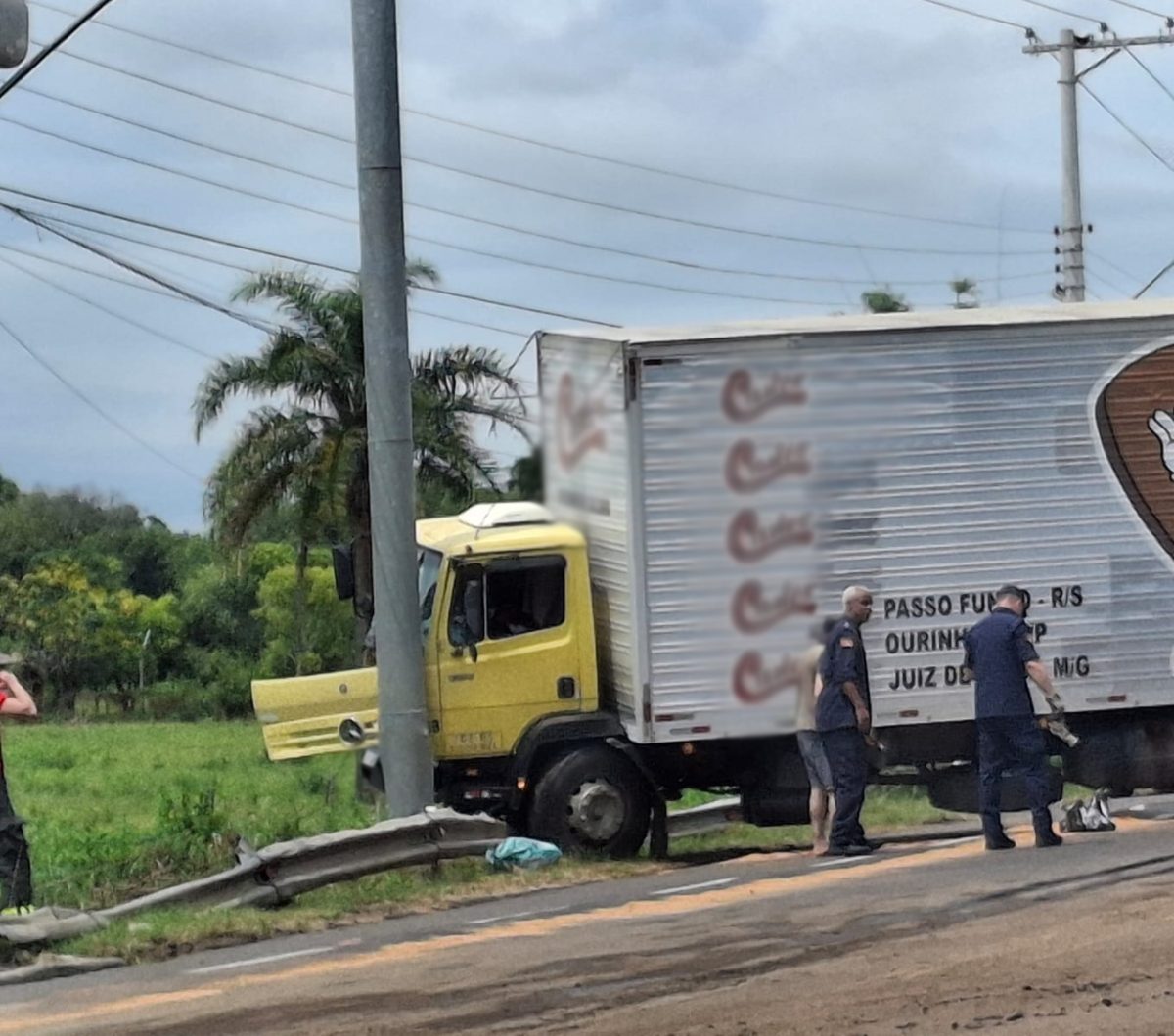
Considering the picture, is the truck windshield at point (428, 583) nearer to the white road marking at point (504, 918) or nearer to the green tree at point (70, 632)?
the white road marking at point (504, 918)

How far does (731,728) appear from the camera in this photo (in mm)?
14234

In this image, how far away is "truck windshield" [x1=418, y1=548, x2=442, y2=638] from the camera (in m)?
14.7

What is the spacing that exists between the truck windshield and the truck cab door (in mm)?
167

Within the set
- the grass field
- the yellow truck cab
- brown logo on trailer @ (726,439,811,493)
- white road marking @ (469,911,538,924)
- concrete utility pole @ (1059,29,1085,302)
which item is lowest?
white road marking @ (469,911,538,924)

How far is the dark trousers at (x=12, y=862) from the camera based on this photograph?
447 inches

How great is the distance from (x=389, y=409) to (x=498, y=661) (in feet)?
6.73

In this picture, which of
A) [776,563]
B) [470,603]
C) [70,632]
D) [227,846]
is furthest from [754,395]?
[70,632]

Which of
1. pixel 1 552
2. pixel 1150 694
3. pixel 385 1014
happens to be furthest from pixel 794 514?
pixel 1 552

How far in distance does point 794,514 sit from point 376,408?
3.00 metres

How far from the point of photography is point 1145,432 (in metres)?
14.8

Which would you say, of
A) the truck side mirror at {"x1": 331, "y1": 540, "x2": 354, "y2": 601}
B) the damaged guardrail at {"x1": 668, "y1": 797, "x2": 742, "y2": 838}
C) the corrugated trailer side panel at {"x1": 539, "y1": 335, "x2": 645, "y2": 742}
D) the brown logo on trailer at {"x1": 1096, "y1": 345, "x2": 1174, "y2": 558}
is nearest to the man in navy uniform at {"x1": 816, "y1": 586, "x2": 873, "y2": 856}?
the corrugated trailer side panel at {"x1": 539, "y1": 335, "x2": 645, "y2": 742}

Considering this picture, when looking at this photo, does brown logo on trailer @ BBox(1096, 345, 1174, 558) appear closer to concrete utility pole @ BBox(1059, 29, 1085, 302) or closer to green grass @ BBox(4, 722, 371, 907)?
green grass @ BBox(4, 722, 371, 907)

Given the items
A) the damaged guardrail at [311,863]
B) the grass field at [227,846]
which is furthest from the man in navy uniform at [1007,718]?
the damaged guardrail at [311,863]

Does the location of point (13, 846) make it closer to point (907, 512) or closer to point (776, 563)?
point (776, 563)
